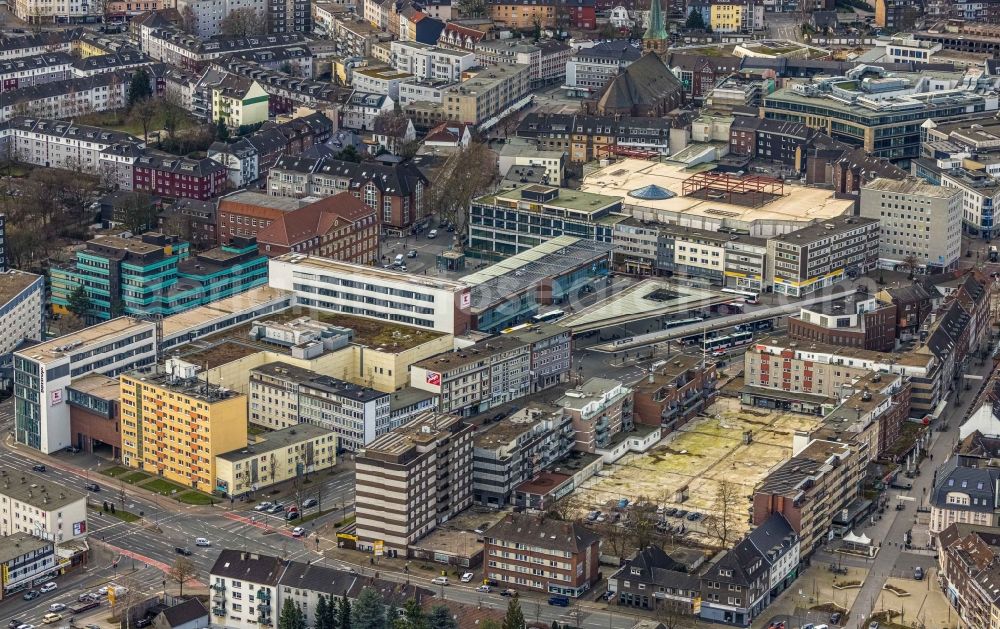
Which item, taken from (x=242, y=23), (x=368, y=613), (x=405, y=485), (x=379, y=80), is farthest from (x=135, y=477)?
(x=242, y=23)

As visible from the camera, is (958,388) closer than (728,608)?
No

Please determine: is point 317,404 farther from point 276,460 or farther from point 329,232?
point 329,232

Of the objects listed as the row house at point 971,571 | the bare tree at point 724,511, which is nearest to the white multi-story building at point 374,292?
the bare tree at point 724,511

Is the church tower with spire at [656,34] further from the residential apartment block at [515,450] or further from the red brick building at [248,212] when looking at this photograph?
the residential apartment block at [515,450]

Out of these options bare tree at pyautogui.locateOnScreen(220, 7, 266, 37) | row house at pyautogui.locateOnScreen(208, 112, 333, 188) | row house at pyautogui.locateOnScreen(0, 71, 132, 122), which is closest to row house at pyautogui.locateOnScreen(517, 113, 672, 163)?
row house at pyautogui.locateOnScreen(208, 112, 333, 188)

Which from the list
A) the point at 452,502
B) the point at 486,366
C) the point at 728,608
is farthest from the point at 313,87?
the point at 728,608

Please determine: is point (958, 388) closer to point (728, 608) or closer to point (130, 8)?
point (728, 608)

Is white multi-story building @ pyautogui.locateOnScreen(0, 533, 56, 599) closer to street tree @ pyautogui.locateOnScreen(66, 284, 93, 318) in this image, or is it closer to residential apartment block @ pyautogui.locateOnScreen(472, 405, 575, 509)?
residential apartment block @ pyautogui.locateOnScreen(472, 405, 575, 509)
